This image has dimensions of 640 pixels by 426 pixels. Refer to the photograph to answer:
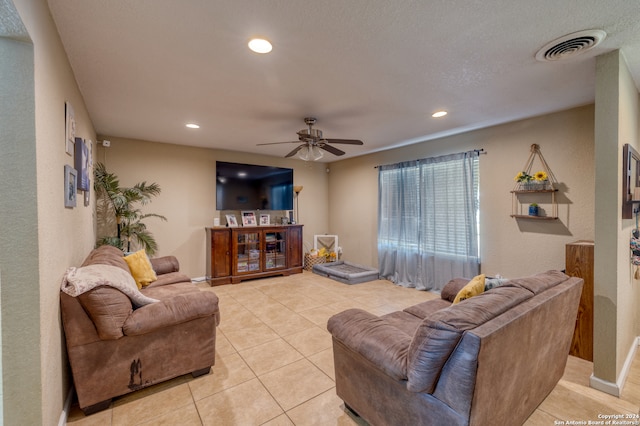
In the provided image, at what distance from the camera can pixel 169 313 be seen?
1.97 meters

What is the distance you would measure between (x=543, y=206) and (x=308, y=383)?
324 centimetres

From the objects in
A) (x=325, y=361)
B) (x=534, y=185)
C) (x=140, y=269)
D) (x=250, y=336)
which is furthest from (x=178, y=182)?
(x=534, y=185)

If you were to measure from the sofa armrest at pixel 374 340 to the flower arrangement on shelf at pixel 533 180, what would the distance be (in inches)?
109

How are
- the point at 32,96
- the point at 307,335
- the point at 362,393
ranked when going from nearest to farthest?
the point at 32,96, the point at 362,393, the point at 307,335

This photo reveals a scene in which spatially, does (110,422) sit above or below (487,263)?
below

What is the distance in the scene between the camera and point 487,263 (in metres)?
3.74

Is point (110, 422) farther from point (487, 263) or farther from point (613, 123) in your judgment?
point (487, 263)

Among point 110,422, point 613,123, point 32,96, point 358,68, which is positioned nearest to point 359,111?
point 358,68

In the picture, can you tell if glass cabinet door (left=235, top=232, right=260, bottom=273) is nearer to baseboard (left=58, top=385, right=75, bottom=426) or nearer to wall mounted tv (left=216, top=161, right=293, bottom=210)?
wall mounted tv (left=216, top=161, right=293, bottom=210)

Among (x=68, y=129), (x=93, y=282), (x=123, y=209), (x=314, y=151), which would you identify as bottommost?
(x=93, y=282)

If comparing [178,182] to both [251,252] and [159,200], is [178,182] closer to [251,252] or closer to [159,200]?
[159,200]

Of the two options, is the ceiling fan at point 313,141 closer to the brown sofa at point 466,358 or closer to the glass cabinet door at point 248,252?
the brown sofa at point 466,358

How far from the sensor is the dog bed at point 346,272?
4.82 m

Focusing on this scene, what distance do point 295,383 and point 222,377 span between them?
0.59m
